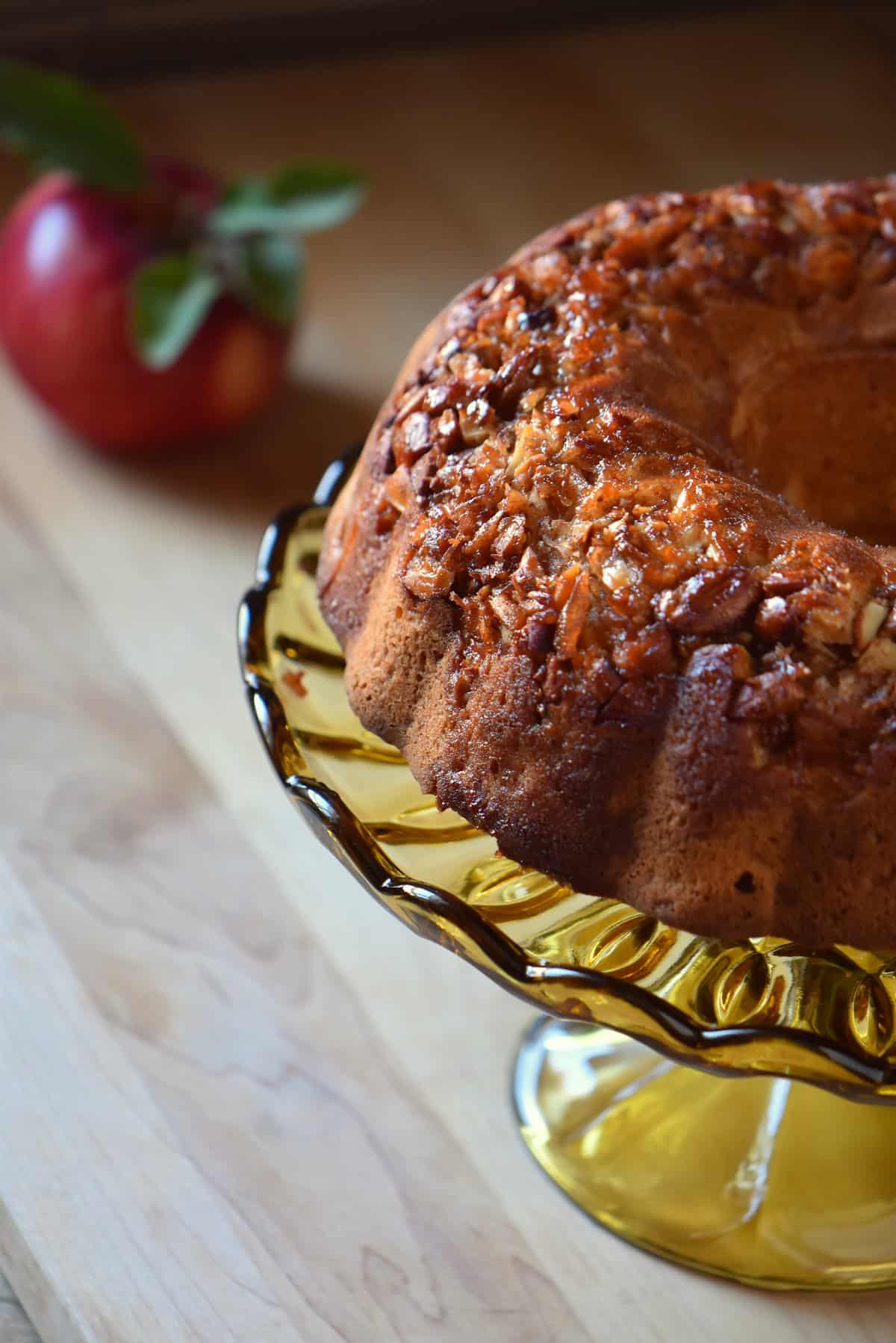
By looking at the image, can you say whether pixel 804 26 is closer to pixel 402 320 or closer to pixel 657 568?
pixel 402 320

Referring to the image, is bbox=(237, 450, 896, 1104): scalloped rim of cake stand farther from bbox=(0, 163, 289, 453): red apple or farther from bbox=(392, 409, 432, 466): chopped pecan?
bbox=(0, 163, 289, 453): red apple

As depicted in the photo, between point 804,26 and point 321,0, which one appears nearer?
point 321,0

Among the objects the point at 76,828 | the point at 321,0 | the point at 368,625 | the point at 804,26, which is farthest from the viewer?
the point at 804,26

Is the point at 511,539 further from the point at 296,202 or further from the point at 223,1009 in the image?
the point at 296,202

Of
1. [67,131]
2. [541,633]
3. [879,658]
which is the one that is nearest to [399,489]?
[541,633]

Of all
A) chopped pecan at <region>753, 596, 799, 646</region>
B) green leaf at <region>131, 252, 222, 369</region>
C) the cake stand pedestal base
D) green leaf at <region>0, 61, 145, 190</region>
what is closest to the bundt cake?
chopped pecan at <region>753, 596, 799, 646</region>

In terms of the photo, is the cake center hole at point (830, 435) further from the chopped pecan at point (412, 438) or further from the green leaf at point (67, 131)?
the green leaf at point (67, 131)

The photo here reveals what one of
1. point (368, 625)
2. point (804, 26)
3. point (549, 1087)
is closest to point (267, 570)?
point (368, 625)
